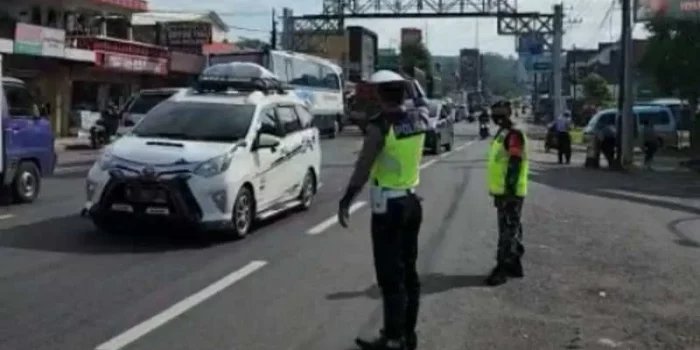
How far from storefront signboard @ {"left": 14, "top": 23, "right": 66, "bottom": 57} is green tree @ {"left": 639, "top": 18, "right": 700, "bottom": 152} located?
22.0m

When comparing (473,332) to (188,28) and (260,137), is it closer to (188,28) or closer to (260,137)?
(260,137)

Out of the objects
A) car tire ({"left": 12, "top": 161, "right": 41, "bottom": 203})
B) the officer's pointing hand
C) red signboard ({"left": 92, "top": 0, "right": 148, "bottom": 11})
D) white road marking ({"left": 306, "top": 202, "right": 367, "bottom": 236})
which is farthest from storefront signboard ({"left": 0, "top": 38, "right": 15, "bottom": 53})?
the officer's pointing hand

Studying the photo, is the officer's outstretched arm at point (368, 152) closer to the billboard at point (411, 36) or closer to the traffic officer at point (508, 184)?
the traffic officer at point (508, 184)

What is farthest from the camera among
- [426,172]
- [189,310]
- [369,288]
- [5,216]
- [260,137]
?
[426,172]

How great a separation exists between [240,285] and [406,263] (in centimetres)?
285

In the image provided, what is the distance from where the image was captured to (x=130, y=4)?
157 ft

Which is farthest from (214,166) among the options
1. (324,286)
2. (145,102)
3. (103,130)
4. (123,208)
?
(103,130)

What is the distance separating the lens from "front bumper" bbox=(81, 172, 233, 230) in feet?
38.6

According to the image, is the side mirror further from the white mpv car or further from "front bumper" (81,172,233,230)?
"front bumper" (81,172,233,230)

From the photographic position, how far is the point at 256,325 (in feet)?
26.0

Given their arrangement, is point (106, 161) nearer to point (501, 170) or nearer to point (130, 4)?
point (501, 170)

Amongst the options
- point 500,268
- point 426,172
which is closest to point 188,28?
point 426,172

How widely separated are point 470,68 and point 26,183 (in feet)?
426

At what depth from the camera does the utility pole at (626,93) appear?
3091 centimetres
